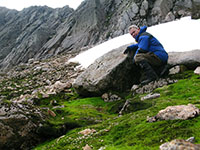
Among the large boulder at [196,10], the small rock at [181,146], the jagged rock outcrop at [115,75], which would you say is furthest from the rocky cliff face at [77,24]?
the small rock at [181,146]

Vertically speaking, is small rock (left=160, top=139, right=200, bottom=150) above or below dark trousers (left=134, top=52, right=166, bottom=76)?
below

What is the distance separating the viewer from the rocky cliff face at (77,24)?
53625 millimetres

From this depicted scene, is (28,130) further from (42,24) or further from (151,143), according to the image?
(42,24)

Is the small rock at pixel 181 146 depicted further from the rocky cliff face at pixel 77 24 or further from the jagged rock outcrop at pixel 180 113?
the rocky cliff face at pixel 77 24

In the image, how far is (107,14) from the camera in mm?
74938

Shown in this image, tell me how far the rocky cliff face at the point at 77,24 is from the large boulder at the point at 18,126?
43774 mm

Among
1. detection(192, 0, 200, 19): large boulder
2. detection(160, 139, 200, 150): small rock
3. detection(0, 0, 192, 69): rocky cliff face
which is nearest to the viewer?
detection(160, 139, 200, 150): small rock

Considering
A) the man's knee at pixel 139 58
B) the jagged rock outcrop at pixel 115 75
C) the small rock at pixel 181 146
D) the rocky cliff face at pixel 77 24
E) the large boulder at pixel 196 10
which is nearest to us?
the small rock at pixel 181 146

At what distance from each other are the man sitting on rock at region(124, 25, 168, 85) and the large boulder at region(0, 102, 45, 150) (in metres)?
8.03

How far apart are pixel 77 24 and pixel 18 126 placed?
70.9 metres

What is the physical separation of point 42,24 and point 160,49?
9287 cm

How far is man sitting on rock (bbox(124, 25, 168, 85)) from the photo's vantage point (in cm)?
1288

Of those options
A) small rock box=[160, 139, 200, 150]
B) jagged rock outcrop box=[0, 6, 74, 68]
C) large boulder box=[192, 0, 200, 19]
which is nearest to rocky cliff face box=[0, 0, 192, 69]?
jagged rock outcrop box=[0, 6, 74, 68]

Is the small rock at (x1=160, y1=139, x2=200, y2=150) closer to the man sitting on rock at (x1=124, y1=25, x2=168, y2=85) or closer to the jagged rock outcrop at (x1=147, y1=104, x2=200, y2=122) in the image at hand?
the jagged rock outcrop at (x1=147, y1=104, x2=200, y2=122)
